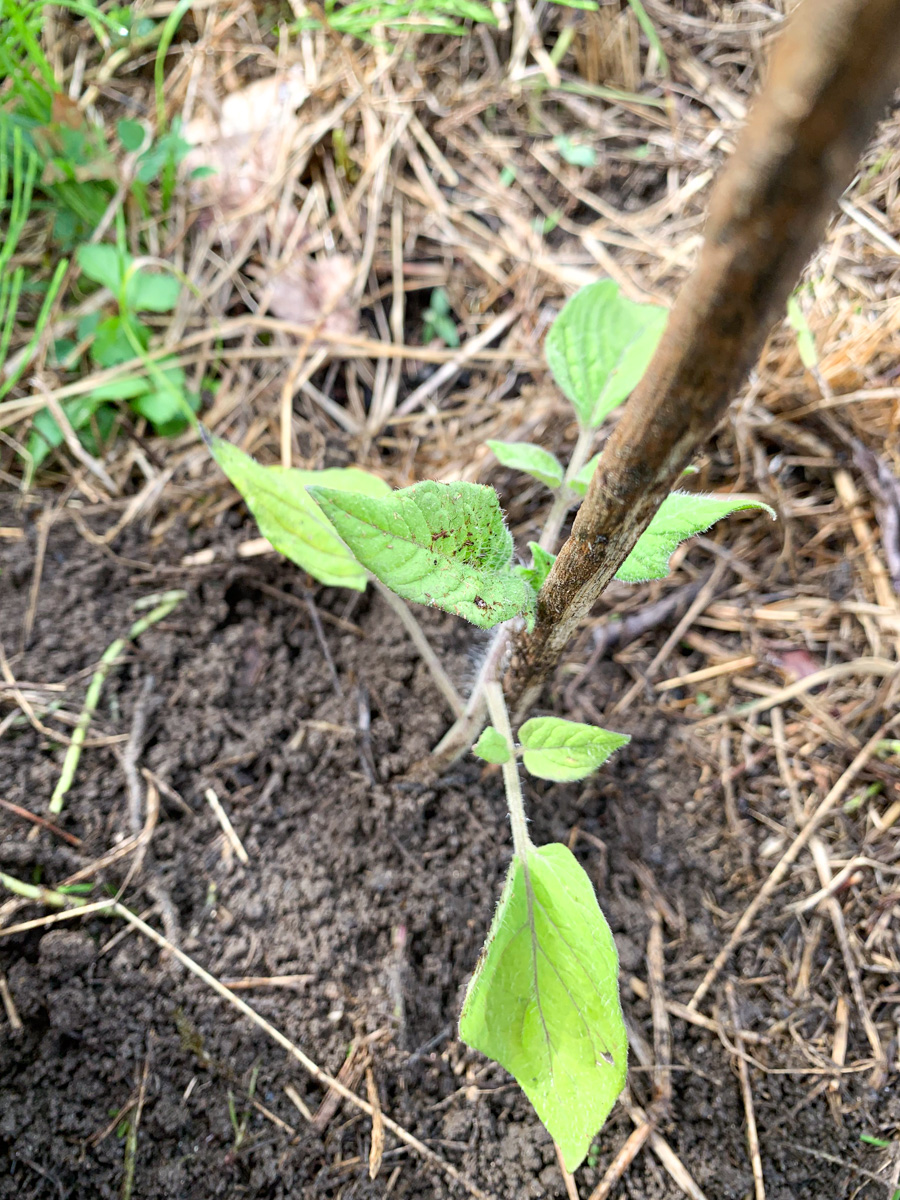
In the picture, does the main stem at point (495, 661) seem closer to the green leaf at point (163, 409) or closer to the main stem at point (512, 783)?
the main stem at point (512, 783)

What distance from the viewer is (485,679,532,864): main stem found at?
39.0 inches

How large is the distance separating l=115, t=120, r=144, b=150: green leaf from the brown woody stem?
1.58 meters

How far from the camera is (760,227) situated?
43 centimetres

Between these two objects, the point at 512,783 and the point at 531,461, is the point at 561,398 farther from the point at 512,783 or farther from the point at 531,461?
the point at 512,783

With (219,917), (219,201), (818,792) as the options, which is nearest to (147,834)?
(219,917)

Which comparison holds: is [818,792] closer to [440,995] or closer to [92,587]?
[440,995]

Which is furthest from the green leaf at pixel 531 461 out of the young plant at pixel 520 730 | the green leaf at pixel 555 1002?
the green leaf at pixel 555 1002

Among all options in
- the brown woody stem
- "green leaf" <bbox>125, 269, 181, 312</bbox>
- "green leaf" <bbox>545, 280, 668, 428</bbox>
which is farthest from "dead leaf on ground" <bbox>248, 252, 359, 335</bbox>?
the brown woody stem

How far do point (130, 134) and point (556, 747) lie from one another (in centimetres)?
164

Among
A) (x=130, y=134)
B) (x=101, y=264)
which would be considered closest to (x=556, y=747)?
(x=101, y=264)

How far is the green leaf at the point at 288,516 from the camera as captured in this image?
3.41 feet

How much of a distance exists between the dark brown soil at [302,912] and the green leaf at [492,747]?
0.31 m

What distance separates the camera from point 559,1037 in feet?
3.00

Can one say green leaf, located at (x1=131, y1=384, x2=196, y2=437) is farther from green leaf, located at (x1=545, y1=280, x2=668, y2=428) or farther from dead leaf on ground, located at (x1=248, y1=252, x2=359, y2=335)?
green leaf, located at (x1=545, y1=280, x2=668, y2=428)
